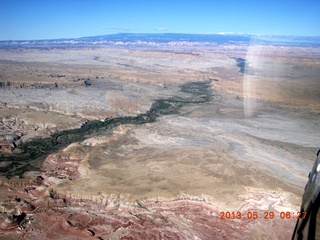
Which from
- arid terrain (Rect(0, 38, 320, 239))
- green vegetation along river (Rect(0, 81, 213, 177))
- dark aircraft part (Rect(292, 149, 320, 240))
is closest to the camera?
dark aircraft part (Rect(292, 149, 320, 240))

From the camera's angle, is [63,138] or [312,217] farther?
[63,138]

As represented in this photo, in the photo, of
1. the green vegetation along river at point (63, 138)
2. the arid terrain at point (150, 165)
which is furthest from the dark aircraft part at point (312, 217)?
the green vegetation along river at point (63, 138)

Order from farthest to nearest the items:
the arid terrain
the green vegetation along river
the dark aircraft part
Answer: the green vegetation along river, the arid terrain, the dark aircraft part

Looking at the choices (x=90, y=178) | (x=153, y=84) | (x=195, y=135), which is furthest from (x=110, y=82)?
(x=90, y=178)

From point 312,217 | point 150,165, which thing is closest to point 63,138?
point 150,165

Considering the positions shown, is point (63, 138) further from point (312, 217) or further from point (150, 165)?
point (312, 217)

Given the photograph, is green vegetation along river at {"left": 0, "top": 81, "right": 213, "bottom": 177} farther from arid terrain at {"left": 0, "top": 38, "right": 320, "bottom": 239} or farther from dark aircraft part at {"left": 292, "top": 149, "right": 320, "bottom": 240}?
dark aircraft part at {"left": 292, "top": 149, "right": 320, "bottom": 240}

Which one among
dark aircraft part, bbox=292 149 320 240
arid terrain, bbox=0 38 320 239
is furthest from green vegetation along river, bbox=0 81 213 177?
dark aircraft part, bbox=292 149 320 240

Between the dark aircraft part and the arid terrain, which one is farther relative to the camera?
the arid terrain

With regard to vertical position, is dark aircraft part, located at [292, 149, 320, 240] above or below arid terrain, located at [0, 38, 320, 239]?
above
